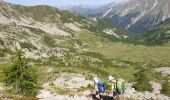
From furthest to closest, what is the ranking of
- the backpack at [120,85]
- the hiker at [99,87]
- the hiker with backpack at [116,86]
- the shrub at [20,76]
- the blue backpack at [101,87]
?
the shrub at [20,76] → the blue backpack at [101,87] → the hiker at [99,87] → the backpack at [120,85] → the hiker with backpack at [116,86]

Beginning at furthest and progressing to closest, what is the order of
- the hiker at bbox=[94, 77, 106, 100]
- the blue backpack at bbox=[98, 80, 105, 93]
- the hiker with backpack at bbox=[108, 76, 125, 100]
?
the blue backpack at bbox=[98, 80, 105, 93] → the hiker at bbox=[94, 77, 106, 100] → the hiker with backpack at bbox=[108, 76, 125, 100]

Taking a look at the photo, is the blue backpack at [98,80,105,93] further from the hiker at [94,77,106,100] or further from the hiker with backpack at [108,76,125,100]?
the hiker with backpack at [108,76,125,100]

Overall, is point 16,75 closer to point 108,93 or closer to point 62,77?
point 108,93

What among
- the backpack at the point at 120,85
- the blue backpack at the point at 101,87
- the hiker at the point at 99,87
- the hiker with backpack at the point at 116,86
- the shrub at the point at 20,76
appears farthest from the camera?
the shrub at the point at 20,76

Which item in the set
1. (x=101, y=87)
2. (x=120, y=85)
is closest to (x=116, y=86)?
(x=120, y=85)

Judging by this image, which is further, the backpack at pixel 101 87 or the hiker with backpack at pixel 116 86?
the backpack at pixel 101 87

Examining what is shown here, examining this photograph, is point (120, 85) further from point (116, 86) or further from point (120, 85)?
point (116, 86)

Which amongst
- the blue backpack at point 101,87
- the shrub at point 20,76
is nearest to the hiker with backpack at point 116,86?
the blue backpack at point 101,87

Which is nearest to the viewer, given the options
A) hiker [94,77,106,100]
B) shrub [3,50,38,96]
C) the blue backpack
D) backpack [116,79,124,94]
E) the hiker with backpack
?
the hiker with backpack

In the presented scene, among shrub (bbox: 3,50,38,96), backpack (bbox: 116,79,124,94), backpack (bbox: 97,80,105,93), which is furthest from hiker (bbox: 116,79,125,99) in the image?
shrub (bbox: 3,50,38,96)

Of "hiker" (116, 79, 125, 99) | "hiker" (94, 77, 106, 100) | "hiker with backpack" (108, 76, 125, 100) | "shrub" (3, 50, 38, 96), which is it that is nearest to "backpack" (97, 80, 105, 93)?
"hiker" (94, 77, 106, 100)

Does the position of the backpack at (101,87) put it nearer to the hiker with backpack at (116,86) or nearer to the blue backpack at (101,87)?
the blue backpack at (101,87)

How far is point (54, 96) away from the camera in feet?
206

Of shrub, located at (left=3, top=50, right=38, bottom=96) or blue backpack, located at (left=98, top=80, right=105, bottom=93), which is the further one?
shrub, located at (left=3, top=50, right=38, bottom=96)
